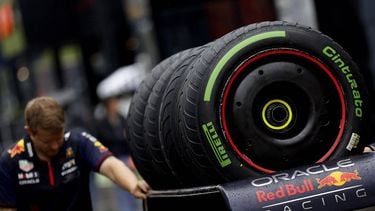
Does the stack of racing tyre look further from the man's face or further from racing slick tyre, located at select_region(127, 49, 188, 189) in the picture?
the man's face

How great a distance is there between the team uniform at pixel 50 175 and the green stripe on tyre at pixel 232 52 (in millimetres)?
1503

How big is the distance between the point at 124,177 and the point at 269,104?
1363 millimetres

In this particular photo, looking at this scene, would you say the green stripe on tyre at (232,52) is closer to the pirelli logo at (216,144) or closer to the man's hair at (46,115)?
the pirelli logo at (216,144)

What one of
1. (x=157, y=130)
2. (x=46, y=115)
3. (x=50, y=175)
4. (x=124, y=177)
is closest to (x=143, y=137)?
(x=157, y=130)

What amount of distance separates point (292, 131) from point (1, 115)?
31.0 meters

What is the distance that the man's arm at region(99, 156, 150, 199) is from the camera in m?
5.48

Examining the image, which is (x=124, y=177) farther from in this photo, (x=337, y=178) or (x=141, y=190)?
(x=337, y=178)

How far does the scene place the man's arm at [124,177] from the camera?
18.0ft

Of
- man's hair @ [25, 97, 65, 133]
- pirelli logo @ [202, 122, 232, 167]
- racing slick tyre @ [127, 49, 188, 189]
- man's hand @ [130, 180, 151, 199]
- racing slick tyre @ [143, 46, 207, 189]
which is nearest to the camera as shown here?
pirelli logo @ [202, 122, 232, 167]

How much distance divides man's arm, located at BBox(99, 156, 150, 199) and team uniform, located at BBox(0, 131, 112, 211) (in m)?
0.05

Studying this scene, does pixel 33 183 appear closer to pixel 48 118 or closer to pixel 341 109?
pixel 48 118

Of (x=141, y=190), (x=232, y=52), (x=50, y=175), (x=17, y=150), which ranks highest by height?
(x=232, y=52)

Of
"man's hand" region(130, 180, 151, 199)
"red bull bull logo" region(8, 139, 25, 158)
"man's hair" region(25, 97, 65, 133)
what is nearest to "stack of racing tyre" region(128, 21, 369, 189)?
"man's hand" region(130, 180, 151, 199)

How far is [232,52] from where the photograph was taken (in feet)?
15.3
